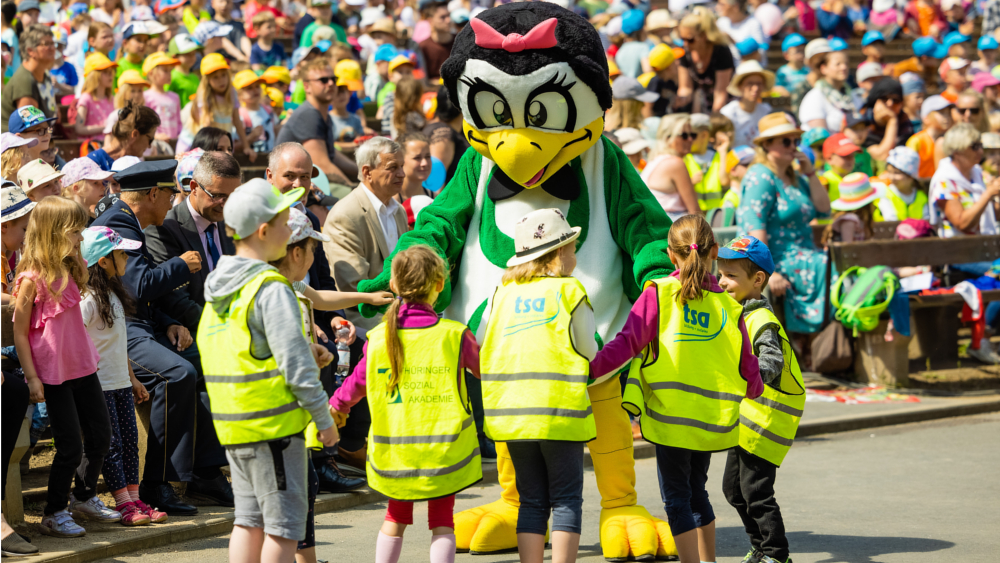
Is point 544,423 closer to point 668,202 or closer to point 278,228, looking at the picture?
point 278,228

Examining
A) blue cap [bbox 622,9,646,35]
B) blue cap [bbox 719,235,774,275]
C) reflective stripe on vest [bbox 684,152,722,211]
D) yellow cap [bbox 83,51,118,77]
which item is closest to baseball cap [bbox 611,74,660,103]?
reflective stripe on vest [bbox 684,152,722,211]

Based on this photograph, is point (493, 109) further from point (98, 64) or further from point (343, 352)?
point (98, 64)

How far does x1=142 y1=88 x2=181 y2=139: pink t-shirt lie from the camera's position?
29.6ft

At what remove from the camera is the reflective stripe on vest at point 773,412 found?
14.8 ft

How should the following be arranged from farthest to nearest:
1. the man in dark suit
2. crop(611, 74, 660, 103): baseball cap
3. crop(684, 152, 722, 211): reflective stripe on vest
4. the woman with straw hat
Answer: crop(611, 74, 660, 103): baseball cap → crop(684, 152, 722, 211): reflective stripe on vest → the woman with straw hat → the man in dark suit

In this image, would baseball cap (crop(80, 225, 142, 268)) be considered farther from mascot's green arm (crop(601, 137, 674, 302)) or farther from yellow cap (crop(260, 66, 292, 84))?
yellow cap (crop(260, 66, 292, 84))

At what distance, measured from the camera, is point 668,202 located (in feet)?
27.0

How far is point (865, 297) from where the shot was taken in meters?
8.66

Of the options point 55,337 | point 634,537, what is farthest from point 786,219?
point 55,337

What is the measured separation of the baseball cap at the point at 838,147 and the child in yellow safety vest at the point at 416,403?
662 centimetres

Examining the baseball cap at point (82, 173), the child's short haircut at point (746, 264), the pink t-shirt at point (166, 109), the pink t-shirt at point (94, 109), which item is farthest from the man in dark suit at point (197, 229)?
the pink t-shirt at point (166, 109)

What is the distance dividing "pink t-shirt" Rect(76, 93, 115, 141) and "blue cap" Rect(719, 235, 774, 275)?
575 cm

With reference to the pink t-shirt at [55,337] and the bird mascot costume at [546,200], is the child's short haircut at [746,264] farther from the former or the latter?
the pink t-shirt at [55,337]

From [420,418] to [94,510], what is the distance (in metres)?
2.01
